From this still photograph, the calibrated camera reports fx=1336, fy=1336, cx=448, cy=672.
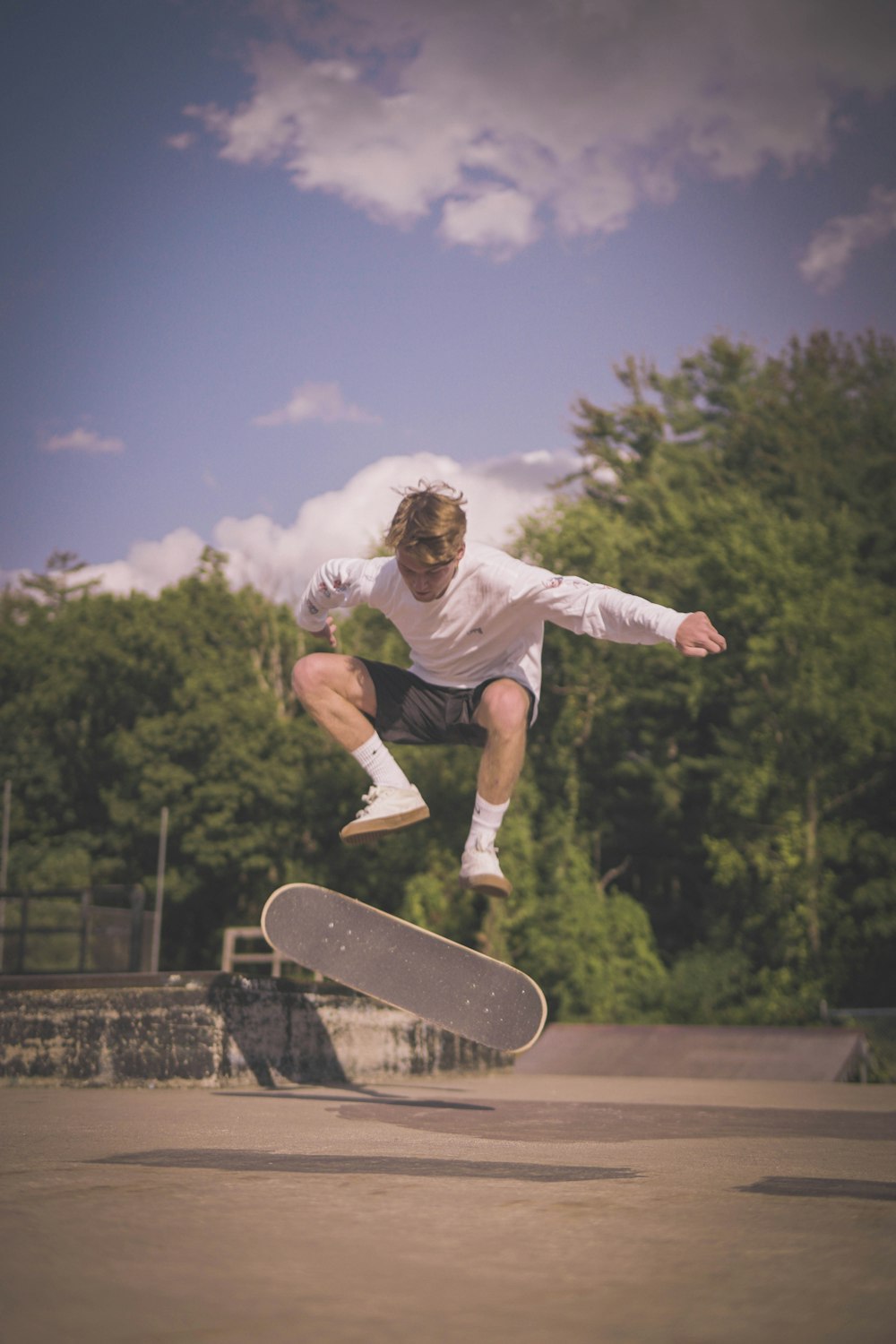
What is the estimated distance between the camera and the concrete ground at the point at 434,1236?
2256mm

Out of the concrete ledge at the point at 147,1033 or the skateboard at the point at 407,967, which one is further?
the concrete ledge at the point at 147,1033

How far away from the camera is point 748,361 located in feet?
139

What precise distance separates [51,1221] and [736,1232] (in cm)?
158

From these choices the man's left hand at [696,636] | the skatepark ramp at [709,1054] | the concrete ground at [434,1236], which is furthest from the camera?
the skatepark ramp at [709,1054]

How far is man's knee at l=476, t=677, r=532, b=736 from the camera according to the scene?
284 inches

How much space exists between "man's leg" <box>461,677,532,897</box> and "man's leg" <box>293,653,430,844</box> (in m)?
0.34

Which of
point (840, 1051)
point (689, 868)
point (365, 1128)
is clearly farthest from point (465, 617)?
point (689, 868)

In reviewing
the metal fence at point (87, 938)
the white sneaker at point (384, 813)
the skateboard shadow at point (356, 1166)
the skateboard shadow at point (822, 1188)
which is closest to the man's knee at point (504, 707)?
the white sneaker at point (384, 813)

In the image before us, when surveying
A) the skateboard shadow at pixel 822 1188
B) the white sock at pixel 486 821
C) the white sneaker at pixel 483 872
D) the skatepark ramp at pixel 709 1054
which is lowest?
the skatepark ramp at pixel 709 1054

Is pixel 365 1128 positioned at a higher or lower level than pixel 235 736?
lower

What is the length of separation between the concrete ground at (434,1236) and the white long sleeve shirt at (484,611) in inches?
97.2

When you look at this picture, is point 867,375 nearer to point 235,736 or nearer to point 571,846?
point 571,846

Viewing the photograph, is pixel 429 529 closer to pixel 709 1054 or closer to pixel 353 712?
pixel 353 712

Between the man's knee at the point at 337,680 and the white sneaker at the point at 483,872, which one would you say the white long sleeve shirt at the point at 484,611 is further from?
the white sneaker at the point at 483,872
